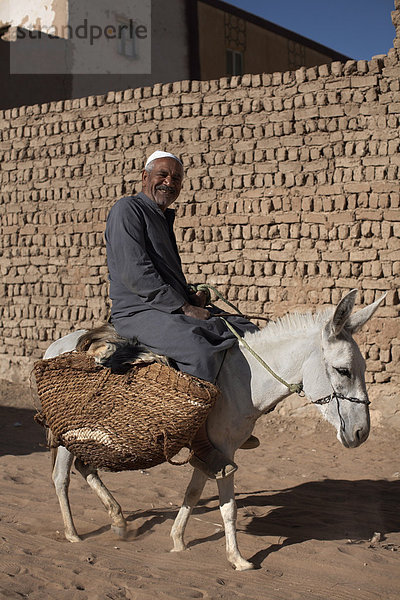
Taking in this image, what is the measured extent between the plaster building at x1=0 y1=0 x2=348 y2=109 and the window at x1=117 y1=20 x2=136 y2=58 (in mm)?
23

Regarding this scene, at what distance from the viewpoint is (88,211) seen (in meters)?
9.11

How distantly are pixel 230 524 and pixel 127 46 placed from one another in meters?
13.5

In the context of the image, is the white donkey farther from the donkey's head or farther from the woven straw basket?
the woven straw basket

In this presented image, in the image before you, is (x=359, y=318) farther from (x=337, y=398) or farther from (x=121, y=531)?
(x=121, y=531)

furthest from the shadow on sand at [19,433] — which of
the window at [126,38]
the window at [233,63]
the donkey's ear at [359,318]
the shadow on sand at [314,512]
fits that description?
the window at [233,63]

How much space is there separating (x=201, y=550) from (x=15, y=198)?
7056 mm

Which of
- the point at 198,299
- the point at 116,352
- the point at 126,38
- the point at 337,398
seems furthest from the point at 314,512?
the point at 126,38

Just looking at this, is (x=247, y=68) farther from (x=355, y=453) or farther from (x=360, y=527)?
(x=360, y=527)

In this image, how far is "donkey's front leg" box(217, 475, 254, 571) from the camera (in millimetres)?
3840

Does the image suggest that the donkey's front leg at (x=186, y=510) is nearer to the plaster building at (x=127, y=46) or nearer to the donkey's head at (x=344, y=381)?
the donkey's head at (x=344, y=381)

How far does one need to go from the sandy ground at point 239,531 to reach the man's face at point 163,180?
2.28m

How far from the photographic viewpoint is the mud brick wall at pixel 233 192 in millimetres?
7324

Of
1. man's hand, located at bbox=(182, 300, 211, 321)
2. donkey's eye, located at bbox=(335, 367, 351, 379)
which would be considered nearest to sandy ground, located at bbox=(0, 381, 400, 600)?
donkey's eye, located at bbox=(335, 367, 351, 379)

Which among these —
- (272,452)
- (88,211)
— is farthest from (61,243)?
(272,452)
